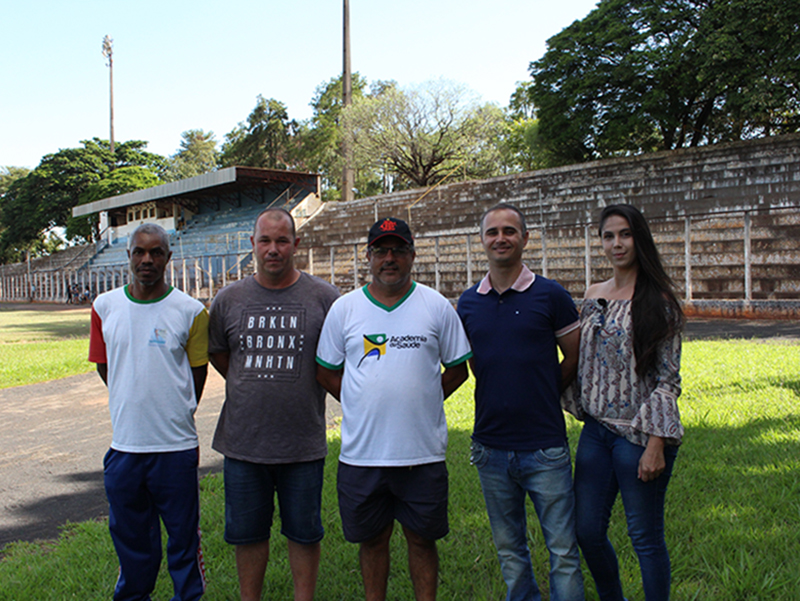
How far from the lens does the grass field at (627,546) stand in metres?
2.92

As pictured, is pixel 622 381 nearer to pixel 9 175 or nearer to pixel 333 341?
pixel 333 341

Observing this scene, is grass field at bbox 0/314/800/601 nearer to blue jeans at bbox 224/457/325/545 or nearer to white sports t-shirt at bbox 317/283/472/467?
blue jeans at bbox 224/457/325/545

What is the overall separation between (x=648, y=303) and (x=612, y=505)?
835mm

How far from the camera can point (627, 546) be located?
3.29 m

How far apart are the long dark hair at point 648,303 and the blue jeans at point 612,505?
1.08ft

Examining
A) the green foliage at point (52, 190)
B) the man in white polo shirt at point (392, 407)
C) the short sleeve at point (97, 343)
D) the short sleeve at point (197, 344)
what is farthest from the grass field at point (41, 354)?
the green foliage at point (52, 190)

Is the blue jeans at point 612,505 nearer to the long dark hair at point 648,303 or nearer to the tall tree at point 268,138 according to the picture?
the long dark hair at point 648,303

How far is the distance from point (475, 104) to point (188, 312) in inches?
1311

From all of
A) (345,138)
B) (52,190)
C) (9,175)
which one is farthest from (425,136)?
(9,175)

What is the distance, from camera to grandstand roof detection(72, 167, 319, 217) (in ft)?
111

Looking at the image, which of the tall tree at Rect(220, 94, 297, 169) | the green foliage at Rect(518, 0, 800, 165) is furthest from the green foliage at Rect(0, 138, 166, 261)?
the green foliage at Rect(518, 0, 800, 165)

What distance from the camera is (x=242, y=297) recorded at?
286 cm

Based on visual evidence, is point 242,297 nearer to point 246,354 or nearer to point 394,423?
point 246,354

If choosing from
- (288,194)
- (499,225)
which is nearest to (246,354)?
(499,225)
